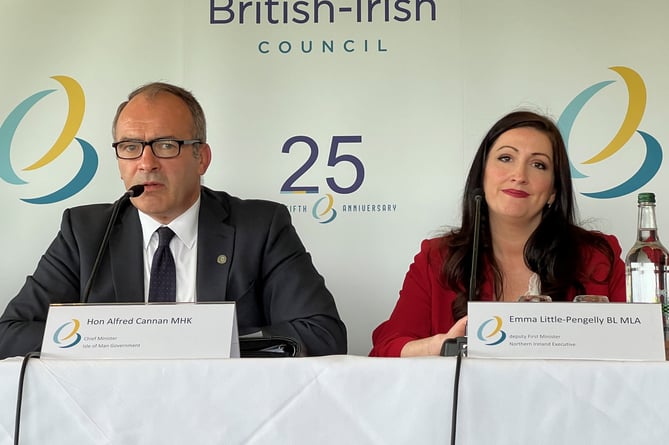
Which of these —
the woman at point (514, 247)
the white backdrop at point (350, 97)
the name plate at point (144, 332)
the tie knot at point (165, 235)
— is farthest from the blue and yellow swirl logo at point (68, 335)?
the white backdrop at point (350, 97)

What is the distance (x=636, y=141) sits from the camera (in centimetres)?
288

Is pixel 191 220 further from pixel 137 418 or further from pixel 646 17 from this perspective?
pixel 646 17

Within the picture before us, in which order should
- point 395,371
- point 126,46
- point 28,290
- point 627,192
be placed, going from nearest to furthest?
1. point 395,371
2. point 28,290
3. point 627,192
4. point 126,46

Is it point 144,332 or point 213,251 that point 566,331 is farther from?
point 213,251

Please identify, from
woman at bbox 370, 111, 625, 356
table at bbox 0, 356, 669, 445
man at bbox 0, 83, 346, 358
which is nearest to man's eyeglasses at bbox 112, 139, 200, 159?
man at bbox 0, 83, 346, 358

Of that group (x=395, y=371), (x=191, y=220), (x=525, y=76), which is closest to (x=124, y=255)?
(x=191, y=220)

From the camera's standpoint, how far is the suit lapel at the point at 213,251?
2.20 metres

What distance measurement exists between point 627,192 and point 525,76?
497 mm

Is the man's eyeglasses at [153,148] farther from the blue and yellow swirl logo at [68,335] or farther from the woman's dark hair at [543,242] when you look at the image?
the blue and yellow swirl logo at [68,335]

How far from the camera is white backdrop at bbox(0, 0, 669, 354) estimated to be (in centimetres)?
291

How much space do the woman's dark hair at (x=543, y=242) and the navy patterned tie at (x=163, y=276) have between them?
2.26 ft

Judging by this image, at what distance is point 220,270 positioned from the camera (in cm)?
223

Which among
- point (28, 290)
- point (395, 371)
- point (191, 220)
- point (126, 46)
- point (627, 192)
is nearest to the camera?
point (395, 371)

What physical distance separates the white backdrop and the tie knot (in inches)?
28.1
